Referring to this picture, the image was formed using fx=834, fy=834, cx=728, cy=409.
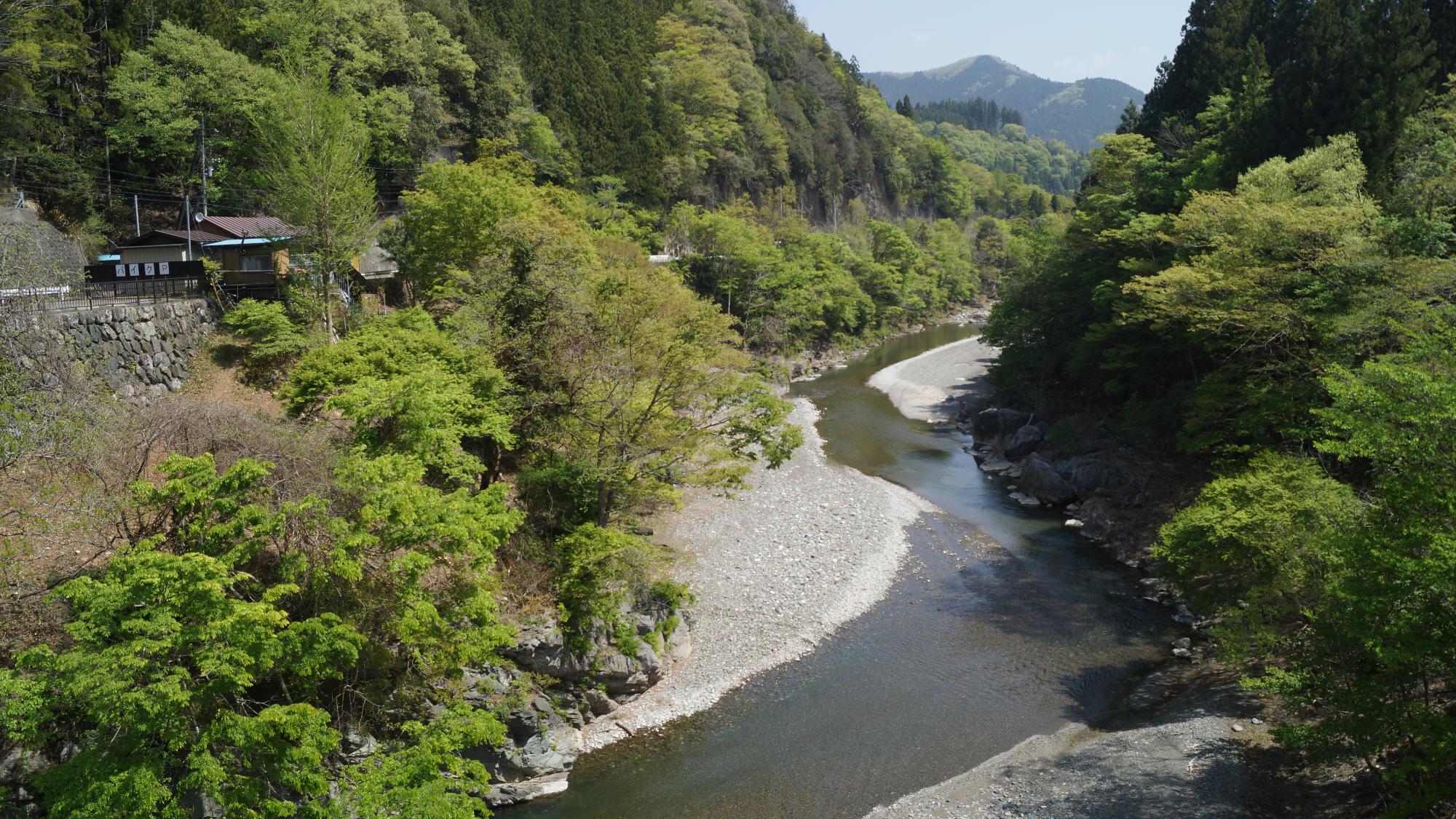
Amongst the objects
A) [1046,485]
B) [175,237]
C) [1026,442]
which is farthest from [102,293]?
[1026,442]

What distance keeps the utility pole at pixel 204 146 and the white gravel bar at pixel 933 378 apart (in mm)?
30307

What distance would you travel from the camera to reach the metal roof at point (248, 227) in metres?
23.8

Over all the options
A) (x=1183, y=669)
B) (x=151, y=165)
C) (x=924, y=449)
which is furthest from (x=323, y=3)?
(x=1183, y=669)

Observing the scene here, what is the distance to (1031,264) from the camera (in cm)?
4253

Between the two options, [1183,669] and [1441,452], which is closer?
[1441,452]

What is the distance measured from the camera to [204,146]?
29.3m

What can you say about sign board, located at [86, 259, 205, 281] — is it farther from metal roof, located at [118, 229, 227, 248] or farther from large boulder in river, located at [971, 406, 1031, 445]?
large boulder in river, located at [971, 406, 1031, 445]

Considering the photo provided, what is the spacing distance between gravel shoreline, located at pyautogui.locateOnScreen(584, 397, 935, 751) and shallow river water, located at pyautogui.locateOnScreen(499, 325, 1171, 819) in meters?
0.49

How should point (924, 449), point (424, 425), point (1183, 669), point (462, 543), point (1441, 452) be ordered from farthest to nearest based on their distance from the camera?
point (924, 449), point (1183, 669), point (424, 425), point (462, 543), point (1441, 452)

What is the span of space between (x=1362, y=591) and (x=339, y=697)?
1405cm

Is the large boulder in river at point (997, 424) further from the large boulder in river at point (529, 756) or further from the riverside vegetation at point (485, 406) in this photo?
the large boulder in river at point (529, 756)

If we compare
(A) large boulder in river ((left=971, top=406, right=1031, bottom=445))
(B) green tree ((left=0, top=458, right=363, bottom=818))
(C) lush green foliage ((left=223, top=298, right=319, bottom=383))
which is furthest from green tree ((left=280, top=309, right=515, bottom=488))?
(A) large boulder in river ((left=971, top=406, right=1031, bottom=445))

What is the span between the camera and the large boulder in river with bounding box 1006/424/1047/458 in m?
31.9

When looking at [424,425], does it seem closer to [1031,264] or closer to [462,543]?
[462,543]
